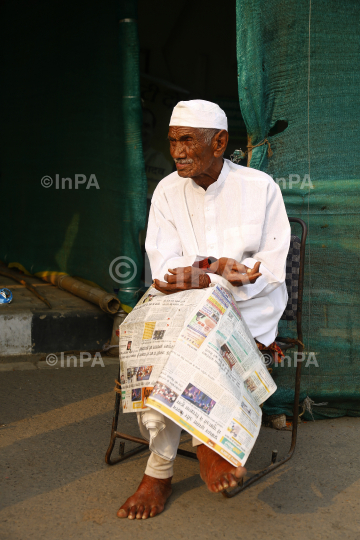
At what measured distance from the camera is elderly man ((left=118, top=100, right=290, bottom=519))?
244 cm

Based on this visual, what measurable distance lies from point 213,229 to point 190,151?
0.38 meters

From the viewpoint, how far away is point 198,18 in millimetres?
6047

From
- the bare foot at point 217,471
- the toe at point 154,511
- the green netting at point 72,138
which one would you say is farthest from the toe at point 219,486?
the green netting at point 72,138

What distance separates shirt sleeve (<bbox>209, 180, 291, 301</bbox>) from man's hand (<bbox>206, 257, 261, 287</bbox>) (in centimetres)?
3

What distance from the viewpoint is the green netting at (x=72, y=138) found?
4.21m

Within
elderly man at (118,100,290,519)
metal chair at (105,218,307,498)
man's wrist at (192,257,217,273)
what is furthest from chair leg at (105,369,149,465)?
man's wrist at (192,257,217,273)

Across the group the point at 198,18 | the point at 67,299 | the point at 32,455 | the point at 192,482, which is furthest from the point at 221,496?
the point at 198,18

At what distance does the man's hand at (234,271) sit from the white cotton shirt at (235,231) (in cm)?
10

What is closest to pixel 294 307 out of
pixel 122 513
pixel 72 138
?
pixel 122 513

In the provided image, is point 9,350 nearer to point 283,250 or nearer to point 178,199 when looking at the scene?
point 178,199

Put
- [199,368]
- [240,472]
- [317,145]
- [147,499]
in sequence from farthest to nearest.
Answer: [317,145]
[147,499]
[199,368]
[240,472]

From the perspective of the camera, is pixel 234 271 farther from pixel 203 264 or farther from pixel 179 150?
pixel 179 150

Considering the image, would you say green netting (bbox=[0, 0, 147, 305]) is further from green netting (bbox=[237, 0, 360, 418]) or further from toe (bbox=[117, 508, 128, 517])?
toe (bbox=[117, 508, 128, 517])

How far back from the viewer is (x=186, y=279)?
238cm
